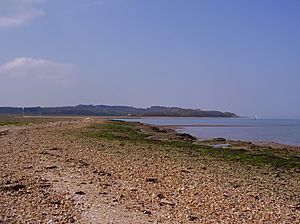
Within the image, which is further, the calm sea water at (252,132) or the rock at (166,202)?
the calm sea water at (252,132)

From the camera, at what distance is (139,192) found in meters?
10.6

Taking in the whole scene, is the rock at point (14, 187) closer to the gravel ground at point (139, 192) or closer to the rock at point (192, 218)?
the gravel ground at point (139, 192)

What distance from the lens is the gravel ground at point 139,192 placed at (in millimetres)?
8391

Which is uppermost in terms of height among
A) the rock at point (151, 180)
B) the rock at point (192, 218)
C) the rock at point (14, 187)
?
the rock at point (14, 187)

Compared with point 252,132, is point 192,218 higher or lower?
higher

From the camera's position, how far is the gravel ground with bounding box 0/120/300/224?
839 cm

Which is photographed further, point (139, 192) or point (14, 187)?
point (139, 192)

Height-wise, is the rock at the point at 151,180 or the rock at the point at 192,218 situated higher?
the rock at the point at 151,180

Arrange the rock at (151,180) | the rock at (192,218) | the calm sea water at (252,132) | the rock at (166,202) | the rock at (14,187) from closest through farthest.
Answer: the rock at (192,218), the rock at (166,202), the rock at (14,187), the rock at (151,180), the calm sea water at (252,132)

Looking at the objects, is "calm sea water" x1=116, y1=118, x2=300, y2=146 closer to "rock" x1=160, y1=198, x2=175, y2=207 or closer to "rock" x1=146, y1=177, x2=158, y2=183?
"rock" x1=146, y1=177, x2=158, y2=183

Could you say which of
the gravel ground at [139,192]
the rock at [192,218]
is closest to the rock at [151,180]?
the gravel ground at [139,192]

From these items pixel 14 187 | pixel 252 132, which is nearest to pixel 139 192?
pixel 14 187

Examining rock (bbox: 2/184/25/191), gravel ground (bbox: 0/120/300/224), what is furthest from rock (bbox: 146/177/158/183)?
rock (bbox: 2/184/25/191)

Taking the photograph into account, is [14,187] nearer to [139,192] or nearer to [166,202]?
[139,192]
